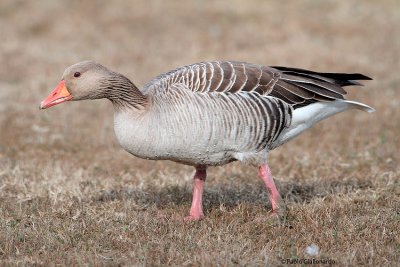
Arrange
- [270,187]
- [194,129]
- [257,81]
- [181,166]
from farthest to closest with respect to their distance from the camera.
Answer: [181,166] → [270,187] → [257,81] → [194,129]

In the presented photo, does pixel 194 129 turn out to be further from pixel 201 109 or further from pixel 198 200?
pixel 198 200

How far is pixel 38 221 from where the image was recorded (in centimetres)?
577

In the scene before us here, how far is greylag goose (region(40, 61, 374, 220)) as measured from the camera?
211 inches

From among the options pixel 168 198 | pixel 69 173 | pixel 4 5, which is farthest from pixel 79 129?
pixel 4 5

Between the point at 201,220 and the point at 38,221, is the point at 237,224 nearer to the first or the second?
the point at 201,220

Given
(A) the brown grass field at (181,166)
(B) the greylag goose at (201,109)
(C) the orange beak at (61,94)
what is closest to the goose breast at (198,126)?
(B) the greylag goose at (201,109)

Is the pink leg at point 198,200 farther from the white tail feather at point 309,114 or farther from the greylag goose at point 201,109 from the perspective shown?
the white tail feather at point 309,114

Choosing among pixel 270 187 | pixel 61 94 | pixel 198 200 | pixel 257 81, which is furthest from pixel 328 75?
pixel 61 94

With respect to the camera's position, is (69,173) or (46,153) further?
(46,153)

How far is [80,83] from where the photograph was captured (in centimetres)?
545

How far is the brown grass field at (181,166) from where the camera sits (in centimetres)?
514

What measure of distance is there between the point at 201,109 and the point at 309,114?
46.9 inches

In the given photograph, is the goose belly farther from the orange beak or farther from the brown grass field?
the brown grass field

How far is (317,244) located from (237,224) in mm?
819
